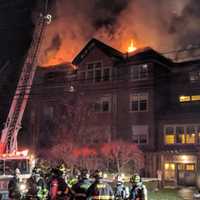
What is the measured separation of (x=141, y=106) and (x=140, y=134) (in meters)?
2.18

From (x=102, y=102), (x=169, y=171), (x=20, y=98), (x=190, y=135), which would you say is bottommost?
(x=169, y=171)

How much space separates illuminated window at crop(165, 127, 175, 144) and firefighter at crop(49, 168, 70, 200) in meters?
20.5

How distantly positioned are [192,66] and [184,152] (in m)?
6.78

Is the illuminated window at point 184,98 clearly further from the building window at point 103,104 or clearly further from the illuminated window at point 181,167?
the building window at point 103,104

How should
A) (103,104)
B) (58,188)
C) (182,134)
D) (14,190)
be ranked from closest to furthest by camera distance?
(58,188) → (14,190) → (182,134) → (103,104)

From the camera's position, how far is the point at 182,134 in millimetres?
27859

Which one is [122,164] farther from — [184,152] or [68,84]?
[68,84]

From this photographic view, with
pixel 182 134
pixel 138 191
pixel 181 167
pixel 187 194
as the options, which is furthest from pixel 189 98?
pixel 138 191

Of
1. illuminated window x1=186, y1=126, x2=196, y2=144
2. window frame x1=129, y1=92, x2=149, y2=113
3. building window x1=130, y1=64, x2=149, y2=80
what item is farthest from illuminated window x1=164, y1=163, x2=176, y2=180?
building window x1=130, y1=64, x2=149, y2=80

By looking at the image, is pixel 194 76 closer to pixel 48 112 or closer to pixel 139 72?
pixel 139 72

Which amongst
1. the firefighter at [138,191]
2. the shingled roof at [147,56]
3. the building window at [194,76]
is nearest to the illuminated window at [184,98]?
the building window at [194,76]

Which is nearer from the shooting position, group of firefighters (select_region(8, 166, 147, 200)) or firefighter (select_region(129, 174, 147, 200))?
group of firefighters (select_region(8, 166, 147, 200))

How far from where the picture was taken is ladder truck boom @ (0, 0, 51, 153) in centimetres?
2191

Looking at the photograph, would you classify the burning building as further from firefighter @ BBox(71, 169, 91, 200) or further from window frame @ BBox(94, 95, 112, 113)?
firefighter @ BBox(71, 169, 91, 200)
